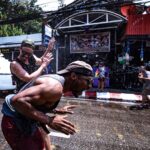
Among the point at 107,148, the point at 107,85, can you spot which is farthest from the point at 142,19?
the point at 107,148

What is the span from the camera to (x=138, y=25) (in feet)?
66.2

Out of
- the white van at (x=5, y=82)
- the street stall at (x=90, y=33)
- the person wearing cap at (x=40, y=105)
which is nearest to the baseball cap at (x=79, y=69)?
the person wearing cap at (x=40, y=105)

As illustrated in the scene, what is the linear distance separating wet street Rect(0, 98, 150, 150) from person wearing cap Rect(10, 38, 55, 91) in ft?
4.79

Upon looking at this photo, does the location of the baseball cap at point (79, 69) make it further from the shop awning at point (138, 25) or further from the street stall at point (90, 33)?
the street stall at point (90, 33)

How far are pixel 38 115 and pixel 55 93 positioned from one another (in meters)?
0.24

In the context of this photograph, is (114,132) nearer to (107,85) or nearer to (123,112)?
(123,112)

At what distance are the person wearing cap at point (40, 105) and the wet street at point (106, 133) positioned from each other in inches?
110

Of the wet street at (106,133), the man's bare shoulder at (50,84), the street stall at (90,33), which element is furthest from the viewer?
the street stall at (90,33)

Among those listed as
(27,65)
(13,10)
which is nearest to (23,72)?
(27,65)

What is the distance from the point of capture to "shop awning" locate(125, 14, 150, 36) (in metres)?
20.0

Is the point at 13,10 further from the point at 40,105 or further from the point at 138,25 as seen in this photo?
the point at 40,105

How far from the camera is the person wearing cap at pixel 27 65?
A: 548 centimetres

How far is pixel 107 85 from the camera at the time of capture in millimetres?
21328

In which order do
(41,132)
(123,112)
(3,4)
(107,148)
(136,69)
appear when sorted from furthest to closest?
1. (3,4)
2. (136,69)
3. (123,112)
4. (107,148)
5. (41,132)
